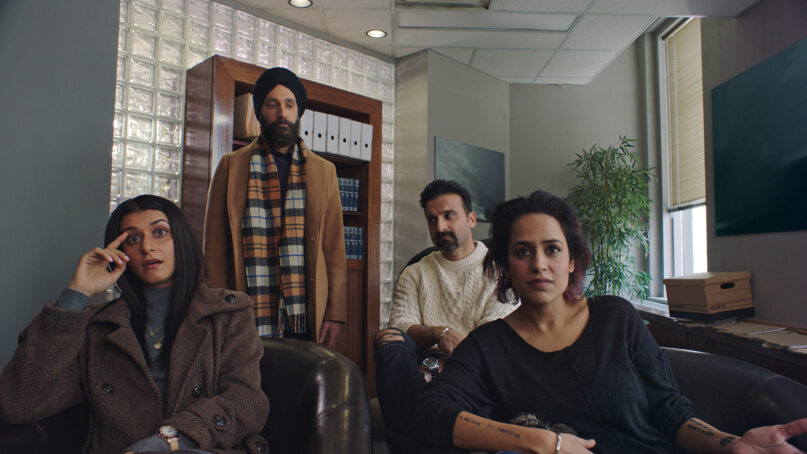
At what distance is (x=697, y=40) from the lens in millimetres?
4012

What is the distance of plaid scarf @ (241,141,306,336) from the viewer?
6.38 ft

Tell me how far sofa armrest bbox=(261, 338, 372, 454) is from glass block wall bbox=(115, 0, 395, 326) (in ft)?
5.48

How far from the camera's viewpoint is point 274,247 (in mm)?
2010

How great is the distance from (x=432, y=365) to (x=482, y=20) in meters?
2.66

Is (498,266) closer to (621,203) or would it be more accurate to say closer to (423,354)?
(423,354)

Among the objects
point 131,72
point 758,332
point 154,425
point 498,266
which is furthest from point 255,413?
point 131,72

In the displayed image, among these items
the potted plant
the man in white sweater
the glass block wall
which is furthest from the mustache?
the potted plant

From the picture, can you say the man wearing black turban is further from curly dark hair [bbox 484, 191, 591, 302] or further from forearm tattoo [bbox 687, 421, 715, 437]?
forearm tattoo [bbox 687, 421, 715, 437]

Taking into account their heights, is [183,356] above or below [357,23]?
below

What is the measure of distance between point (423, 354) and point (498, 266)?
0.62m

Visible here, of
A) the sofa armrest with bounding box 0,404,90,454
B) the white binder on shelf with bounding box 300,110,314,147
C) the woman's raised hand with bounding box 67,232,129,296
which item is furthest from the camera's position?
the white binder on shelf with bounding box 300,110,314,147

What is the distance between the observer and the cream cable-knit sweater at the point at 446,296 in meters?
2.05

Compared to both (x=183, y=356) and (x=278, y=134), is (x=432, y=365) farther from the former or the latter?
(x=278, y=134)

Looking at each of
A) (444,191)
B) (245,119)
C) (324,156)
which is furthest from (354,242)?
(444,191)
